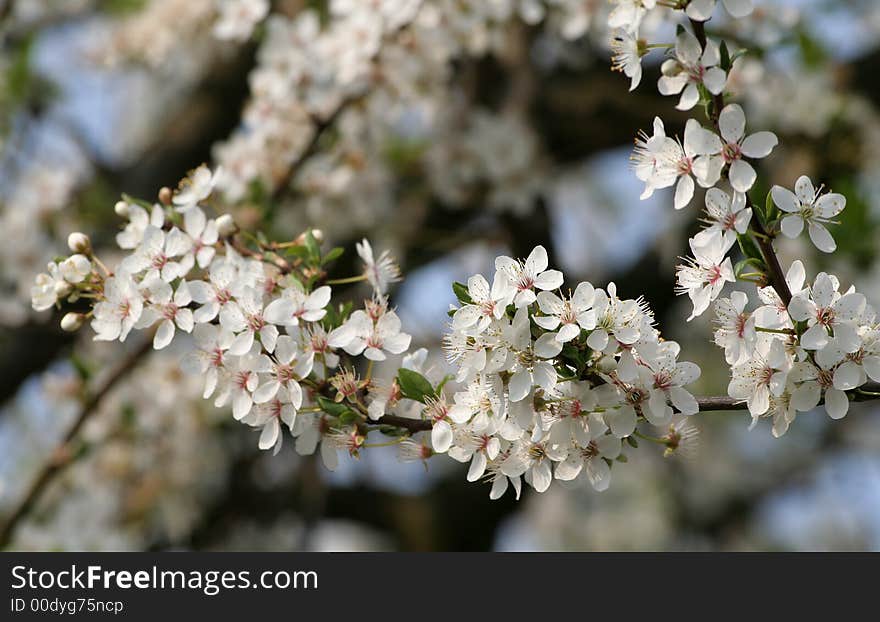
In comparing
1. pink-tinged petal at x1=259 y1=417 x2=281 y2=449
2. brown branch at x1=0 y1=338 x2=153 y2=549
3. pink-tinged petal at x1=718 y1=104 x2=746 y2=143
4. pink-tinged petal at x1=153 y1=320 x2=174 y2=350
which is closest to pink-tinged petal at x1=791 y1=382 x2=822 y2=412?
pink-tinged petal at x1=718 y1=104 x2=746 y2=143

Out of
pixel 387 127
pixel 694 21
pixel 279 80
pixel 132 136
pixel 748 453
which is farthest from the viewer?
pixel 748 453

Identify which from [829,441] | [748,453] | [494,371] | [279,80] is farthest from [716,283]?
[748,453]

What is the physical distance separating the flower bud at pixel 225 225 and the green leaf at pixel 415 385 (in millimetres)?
403

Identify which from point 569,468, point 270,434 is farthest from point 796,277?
point 270,434

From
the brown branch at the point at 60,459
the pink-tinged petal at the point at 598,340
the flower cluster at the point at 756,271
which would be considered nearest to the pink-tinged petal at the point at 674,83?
the flower cluster at the point at 756,271

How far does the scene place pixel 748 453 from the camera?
6188mm

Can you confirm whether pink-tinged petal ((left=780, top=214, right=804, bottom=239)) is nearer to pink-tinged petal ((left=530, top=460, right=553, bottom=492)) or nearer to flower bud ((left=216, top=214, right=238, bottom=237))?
pink-tinged petal ((left=530, top=460, right=553, bottom=492))

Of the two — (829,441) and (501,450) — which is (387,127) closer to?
(501,450)

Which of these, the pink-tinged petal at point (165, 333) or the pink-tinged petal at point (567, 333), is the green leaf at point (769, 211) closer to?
the pink-tinged petal at point (567, 333)

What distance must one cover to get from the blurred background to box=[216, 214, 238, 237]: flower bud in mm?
670

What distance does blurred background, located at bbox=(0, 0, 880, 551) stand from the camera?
2.53m

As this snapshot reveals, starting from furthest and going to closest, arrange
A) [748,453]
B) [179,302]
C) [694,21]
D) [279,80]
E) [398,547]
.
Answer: [748,453] < [398,547] < [279,80] < [179,302] < [694,21]

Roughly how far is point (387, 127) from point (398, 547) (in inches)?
80.6
